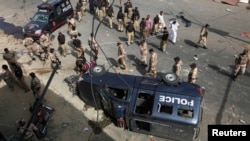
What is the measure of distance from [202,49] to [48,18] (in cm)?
922

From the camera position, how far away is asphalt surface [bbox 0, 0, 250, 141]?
1132 cm

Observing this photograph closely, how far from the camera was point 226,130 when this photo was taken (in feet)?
33.2

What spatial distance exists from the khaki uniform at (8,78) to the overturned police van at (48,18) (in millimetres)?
4129

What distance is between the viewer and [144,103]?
33.1ft

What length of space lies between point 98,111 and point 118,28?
7269 mm

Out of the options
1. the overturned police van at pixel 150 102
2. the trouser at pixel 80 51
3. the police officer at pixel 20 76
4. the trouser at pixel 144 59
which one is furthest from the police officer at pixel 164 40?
the police officer at pixel 20 76

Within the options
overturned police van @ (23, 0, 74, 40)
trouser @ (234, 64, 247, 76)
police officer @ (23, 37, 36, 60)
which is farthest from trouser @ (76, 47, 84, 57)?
trouser @ (234, 64, 247, 76)

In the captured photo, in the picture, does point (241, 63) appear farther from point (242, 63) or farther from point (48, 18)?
point (48, 18)

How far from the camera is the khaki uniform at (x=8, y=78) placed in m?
12.0

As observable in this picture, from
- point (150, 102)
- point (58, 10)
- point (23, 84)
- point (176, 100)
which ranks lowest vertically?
point (23, 84)

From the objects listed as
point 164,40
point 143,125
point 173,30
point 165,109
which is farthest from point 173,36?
point 143,125

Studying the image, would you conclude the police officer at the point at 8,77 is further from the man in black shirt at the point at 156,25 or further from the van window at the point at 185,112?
the man in black shirt at the point at 156,25

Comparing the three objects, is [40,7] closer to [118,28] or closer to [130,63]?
[118,28]

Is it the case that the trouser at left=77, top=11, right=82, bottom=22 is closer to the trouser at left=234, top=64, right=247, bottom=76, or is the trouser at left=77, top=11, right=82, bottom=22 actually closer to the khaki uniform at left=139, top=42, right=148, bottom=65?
the khaki uniform at left=139, top=42, right=148, bottom=65
